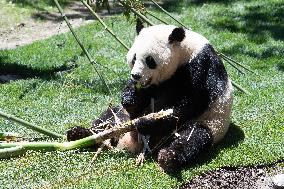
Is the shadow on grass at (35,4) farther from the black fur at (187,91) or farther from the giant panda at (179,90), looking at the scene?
the black fur at (187,91)

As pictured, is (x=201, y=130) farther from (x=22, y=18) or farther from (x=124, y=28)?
(x=22, y=18)

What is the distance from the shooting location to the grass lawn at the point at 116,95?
5062 millimetres

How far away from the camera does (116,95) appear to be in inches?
340

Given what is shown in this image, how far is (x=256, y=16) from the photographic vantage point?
13.8 m

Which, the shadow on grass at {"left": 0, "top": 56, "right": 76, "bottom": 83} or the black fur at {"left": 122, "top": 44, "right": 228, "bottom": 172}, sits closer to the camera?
the black fur at {"left": 122, "top": 44, "right": 228, "bottom": 172}

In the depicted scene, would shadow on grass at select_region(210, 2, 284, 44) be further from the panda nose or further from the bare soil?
the panda nose

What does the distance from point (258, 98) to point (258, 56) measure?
3.36 meters

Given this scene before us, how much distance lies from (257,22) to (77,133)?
8.52 m

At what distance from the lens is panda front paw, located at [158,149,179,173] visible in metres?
4.95

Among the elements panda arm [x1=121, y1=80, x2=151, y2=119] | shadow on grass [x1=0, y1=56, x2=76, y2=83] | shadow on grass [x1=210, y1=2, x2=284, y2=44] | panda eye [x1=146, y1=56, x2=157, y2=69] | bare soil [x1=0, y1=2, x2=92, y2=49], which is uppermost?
panda eye [x1=146, y1=56, x2=157, y2=69]

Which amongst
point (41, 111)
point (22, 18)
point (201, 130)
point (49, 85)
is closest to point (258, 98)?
point (201, 130)

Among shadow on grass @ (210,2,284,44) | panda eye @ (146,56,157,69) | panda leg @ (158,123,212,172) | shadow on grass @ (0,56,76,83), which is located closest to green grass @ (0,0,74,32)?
shadow on grass @ (0,56,76,83)

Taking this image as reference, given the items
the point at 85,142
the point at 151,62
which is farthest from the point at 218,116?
the point at 85,142

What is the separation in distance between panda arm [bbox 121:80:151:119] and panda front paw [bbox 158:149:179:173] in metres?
0.64
